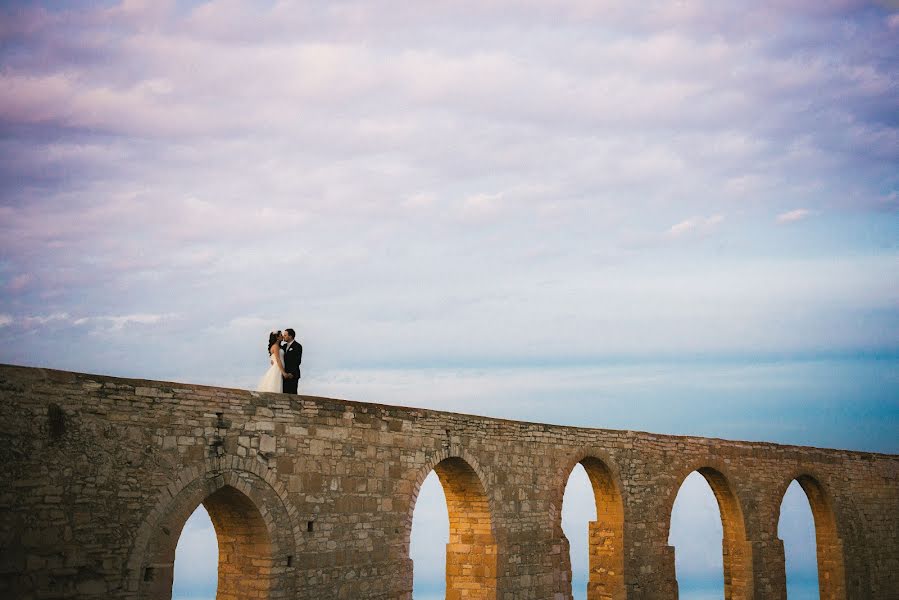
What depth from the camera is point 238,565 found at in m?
11.7

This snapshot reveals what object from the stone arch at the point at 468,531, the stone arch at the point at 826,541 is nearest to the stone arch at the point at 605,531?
the stone arch at the point at 468,531

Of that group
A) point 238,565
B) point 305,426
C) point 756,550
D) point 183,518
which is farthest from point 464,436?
point 756,550

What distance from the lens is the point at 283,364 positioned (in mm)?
12828

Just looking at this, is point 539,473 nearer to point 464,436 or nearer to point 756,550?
point 464,436

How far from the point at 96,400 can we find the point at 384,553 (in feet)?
16.4

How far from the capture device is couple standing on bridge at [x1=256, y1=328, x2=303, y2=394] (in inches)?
494

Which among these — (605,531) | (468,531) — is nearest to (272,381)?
(468,531)

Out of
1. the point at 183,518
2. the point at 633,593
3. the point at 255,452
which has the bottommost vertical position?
the point at 633,593

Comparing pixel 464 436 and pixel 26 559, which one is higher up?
pixel 464 436

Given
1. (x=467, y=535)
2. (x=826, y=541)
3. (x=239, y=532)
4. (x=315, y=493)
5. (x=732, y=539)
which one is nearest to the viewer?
(x=239, y=532)

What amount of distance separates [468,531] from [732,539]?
829 cm

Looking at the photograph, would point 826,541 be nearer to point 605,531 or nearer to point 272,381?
point 605,531

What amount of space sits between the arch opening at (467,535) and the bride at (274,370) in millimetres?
3472

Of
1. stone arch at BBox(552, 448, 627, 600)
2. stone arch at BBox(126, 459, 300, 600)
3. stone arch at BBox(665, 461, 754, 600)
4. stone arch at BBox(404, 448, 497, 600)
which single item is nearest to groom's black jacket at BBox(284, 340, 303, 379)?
stone arch at BBox(126, 459, 300, 600)
